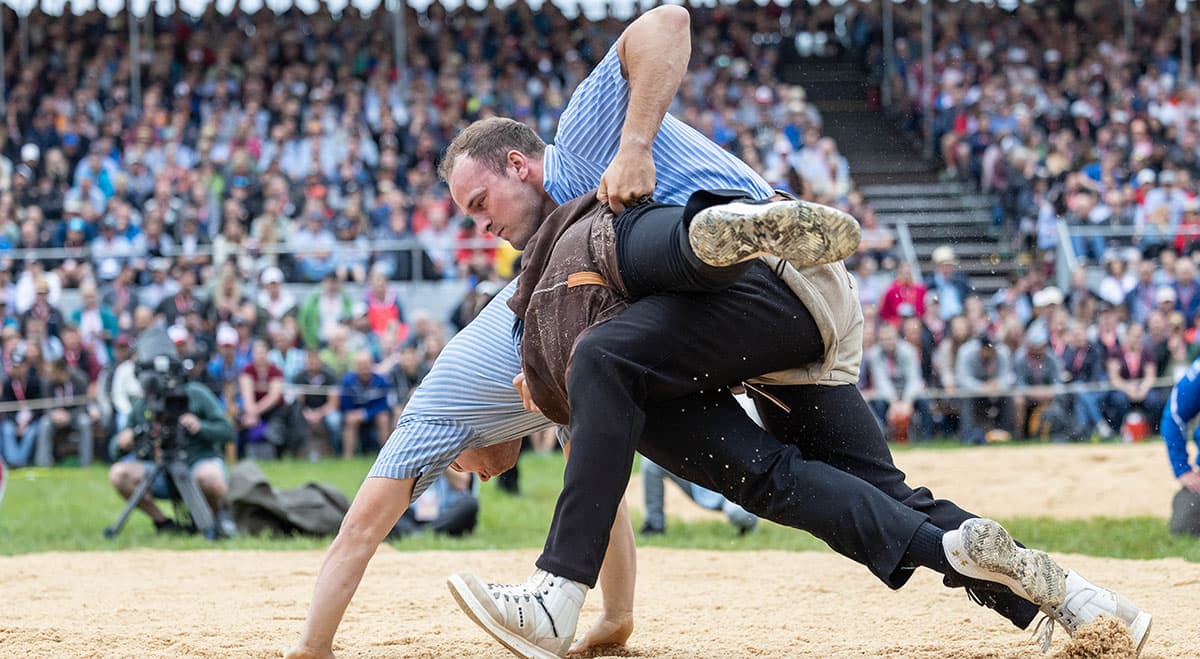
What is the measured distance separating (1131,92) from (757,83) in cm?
570

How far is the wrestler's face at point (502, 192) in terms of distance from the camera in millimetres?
4102

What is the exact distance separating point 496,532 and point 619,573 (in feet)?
16.3

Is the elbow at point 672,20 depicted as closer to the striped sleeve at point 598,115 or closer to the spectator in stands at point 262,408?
the striped sleeve at point 598,115

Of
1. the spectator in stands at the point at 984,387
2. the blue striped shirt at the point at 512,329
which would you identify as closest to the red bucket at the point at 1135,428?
the spectator in stands at the point at 984,387

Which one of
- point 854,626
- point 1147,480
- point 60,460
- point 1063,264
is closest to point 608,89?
point 854,626

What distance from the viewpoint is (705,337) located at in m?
3.66

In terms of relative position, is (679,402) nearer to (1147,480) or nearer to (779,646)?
(779,646)

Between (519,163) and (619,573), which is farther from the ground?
(519,163)

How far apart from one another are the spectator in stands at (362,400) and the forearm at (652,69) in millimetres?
11140

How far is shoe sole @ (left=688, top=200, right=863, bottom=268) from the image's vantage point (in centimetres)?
332

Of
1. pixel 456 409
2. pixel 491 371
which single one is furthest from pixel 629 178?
pixel 456 409

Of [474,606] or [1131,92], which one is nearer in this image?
[474,606]

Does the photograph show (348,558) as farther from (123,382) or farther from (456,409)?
(123,382)

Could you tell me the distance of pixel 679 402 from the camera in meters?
3.85
